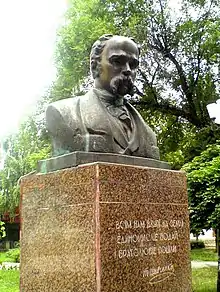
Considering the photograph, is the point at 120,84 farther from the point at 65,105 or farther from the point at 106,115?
the point at 65,105

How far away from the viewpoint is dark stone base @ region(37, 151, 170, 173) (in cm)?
430

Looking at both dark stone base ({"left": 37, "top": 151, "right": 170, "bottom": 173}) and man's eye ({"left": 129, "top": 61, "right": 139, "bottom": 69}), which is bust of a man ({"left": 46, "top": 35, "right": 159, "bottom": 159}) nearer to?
man's eye ({"left": 129, "top": 61, "right": 139, "bottom": 69})

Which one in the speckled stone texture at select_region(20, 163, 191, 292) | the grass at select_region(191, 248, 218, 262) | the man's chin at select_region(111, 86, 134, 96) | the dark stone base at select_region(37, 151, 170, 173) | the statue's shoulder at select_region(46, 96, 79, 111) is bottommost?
the grass at select_region(191, 248, 218, 262)

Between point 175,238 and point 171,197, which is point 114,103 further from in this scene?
point 175,238

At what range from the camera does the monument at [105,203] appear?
4.04 meters

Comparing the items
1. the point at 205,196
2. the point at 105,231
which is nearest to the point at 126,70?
the point at 105,231

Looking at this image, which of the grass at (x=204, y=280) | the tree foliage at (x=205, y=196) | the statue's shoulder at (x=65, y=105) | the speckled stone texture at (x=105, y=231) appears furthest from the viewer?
the grass at (x=204, y=280)

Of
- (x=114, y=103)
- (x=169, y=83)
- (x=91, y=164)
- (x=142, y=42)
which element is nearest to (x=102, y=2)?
(x=142, y=42)

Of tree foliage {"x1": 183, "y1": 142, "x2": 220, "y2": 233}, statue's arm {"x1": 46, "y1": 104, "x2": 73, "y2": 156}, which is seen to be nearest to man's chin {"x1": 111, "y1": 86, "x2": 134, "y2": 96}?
statue's arm {"x1": 46, "y1": 104, "x2": 73, "y2": 156}

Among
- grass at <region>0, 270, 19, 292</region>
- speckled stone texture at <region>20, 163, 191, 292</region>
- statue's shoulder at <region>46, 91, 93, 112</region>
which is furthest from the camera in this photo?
grass at <region>0, 270, 19, 292</region>

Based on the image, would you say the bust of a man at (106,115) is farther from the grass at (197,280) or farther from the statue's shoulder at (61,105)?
the grass at (197,280)

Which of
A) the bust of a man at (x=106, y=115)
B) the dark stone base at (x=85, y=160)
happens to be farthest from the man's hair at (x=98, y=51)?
the dark stone base at (x=85, y=160)

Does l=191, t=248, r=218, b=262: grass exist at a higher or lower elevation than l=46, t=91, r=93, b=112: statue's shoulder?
lower

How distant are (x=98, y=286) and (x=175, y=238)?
3.69ft
